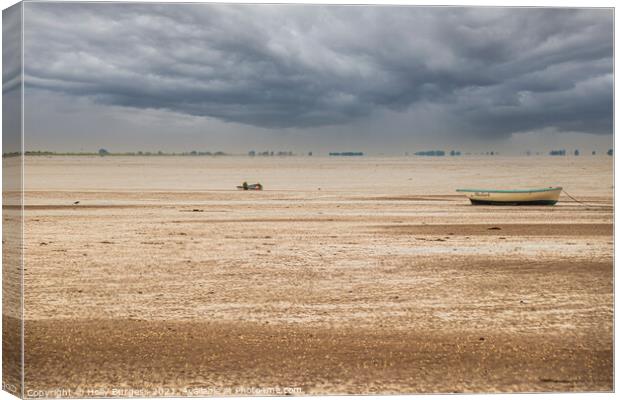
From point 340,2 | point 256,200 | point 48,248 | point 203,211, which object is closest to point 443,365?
point 340,2

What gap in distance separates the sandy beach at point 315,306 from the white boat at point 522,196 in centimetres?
368

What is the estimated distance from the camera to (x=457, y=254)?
1117cm

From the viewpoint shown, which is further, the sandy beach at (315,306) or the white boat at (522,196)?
the white boat at (522,196)

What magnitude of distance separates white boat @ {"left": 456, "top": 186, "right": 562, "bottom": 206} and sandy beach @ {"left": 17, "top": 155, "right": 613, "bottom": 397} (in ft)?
12.1

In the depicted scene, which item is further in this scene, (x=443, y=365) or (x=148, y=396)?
(x=443, y=365)

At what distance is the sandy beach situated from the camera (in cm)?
546

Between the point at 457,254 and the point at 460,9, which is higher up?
the point at 460,9

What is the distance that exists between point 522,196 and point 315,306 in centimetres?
1362

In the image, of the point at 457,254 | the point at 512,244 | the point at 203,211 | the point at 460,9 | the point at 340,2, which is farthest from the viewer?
the point at 203,211

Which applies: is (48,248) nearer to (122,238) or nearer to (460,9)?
(122,238)

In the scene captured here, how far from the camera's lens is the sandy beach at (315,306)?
5461 millimetres

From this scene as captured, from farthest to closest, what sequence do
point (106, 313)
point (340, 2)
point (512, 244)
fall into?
point (512, 244) < point (106, 313) < point (340, 2)

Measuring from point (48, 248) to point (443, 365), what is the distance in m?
8.16

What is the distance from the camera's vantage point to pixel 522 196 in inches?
783
